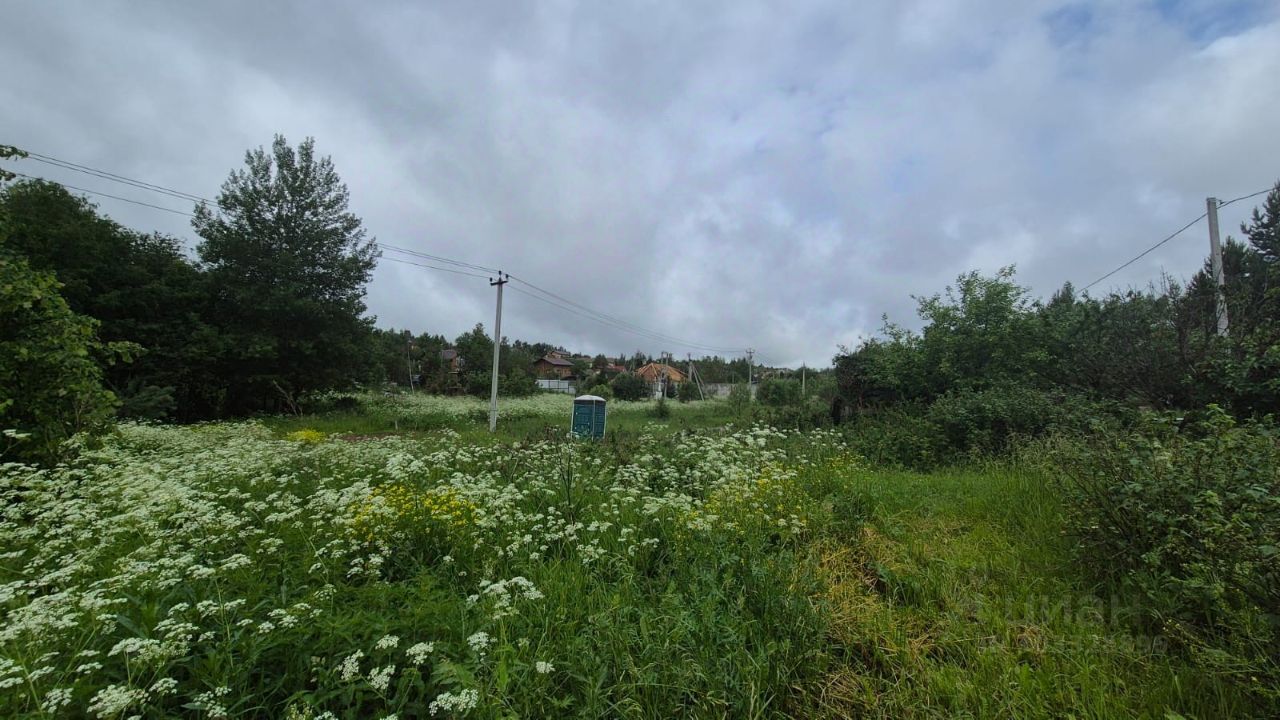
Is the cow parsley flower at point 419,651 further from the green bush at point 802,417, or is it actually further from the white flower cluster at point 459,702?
the green bush at point 802,417

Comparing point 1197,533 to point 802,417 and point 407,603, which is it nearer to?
point 407,603

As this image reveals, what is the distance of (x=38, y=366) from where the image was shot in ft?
15.2

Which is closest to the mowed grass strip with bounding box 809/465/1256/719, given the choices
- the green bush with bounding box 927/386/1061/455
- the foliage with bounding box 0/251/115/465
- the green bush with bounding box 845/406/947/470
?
the green bush with bounding box 845/406/947/470

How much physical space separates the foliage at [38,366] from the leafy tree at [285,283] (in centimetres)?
1452

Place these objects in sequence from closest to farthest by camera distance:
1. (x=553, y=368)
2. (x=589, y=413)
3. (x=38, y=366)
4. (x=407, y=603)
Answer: (x=407, y=603) < (x=38, y=366) < (x=589, y=413) < (x=553, y=368)

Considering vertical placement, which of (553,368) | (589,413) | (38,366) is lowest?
(589,413)

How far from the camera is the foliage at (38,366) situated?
4480mm

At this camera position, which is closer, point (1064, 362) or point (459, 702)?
point (459, 702)

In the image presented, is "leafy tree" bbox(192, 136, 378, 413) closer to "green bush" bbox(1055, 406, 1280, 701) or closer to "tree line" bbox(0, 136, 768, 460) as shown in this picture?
"tree line" bbox(0, 136, 768, 460)

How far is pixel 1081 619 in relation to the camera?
2.49m

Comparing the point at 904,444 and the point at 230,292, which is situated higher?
the point at 230,292

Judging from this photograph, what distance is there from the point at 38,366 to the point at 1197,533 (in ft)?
30.2

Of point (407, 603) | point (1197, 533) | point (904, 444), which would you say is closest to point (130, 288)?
point (407, 603)

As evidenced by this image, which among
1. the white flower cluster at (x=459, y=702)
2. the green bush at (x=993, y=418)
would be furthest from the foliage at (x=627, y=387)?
the white flower cluster at (x=459, y=702)
